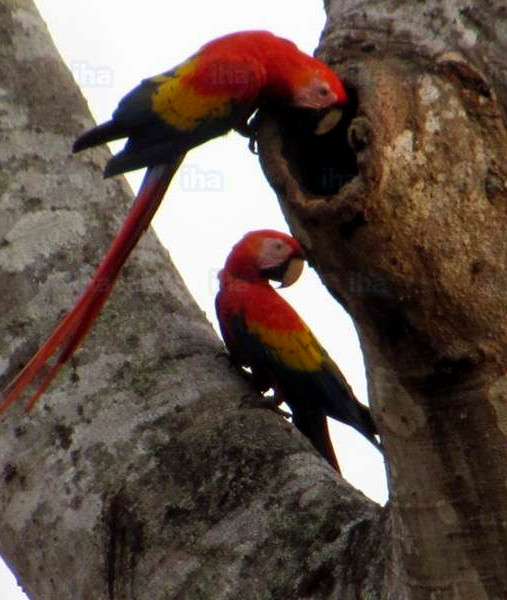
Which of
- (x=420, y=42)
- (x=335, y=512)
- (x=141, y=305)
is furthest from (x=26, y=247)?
(x=420, y=42)

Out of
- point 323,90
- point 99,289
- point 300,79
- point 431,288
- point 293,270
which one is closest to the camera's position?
point 431,288

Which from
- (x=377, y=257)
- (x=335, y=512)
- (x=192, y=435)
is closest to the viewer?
(x=377, y=257)

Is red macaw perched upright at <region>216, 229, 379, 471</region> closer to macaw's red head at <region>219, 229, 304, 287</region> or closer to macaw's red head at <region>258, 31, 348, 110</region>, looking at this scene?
macaw's red head at <region>219, 229, 304, 287</region>

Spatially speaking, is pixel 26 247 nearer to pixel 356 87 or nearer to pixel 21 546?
pixel 21 546

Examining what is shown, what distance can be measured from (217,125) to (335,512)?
2.32 ft

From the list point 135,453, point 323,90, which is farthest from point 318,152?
point 135,453

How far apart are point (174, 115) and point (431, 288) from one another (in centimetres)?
81

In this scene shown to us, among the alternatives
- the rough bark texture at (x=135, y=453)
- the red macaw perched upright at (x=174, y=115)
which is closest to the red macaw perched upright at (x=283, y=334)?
the rough bark texture at (x=135, y=453)

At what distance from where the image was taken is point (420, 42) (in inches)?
70.6

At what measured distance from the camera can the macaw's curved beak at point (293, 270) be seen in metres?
3.61

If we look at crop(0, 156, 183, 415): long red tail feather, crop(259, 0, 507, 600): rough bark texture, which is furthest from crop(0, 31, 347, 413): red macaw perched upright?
crop(259, 0, 507, 600): rough bark texture

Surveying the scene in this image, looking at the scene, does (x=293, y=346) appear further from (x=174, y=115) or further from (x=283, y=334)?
(x=174, y=115)

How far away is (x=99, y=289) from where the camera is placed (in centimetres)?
218

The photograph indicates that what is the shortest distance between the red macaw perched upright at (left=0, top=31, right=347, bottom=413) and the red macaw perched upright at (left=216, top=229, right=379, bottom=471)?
1.26 m
